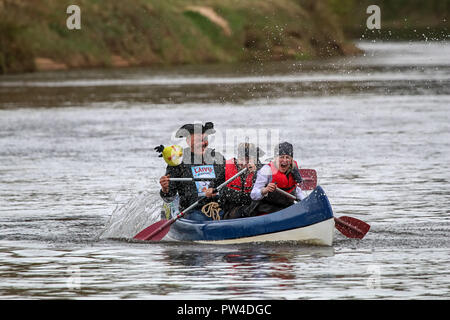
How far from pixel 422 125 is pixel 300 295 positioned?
24.8 metres

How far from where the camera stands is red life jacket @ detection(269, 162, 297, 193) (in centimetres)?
1733

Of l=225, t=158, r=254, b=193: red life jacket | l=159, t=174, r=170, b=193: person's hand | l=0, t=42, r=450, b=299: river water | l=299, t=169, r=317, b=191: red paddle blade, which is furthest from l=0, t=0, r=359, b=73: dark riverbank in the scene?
l=225, t=158, r=254, b=193: red life jacket

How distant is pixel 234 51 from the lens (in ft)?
269

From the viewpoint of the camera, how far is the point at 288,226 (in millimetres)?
17031

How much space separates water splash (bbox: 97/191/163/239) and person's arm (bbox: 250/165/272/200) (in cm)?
274

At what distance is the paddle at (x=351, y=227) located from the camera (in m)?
18.0

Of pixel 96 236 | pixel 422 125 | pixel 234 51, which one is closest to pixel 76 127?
pixel 422 125

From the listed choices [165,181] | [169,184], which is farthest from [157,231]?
[165,181]

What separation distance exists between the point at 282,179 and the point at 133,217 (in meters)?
3.82
